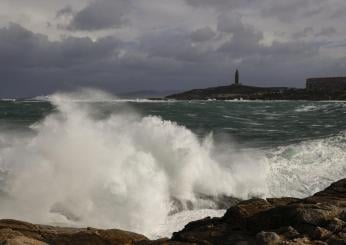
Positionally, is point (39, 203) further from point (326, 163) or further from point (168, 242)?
point (326, 163)

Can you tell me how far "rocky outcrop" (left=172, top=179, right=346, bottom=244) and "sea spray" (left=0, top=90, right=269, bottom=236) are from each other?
3.97 metres

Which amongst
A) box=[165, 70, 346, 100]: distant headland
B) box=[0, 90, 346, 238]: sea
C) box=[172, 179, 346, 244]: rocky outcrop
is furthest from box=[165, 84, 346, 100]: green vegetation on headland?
box=[172, 179, 346, 244]: rocky outcrop

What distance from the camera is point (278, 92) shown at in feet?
347

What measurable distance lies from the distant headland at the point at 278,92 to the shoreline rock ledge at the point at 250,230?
3385 inches

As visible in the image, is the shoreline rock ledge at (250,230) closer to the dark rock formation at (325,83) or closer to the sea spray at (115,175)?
the sea spray at (115,175)

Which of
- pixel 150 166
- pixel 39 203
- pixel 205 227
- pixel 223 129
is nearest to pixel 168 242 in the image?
pixel 205 227

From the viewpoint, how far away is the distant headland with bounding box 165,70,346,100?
3702 inches

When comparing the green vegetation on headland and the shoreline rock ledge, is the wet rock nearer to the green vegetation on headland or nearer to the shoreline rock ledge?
the shoreline rock ledge

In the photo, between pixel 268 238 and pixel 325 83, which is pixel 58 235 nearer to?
pixel 268 238

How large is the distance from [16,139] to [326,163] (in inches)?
488

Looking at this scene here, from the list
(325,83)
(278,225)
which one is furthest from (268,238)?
(325,83)

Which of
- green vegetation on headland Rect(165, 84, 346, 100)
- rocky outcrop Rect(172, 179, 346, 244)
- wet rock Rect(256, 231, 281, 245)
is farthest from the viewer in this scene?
green vegetation on headland Rect(165, 84, 346, 100)

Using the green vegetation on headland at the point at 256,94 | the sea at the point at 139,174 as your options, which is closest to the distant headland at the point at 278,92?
the green vegetation on headland at the point at 256,94

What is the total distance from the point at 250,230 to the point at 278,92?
102204 mm
